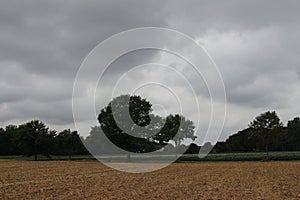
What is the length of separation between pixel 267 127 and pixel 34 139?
5334cm

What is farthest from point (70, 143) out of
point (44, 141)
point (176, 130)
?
point (176, 130)

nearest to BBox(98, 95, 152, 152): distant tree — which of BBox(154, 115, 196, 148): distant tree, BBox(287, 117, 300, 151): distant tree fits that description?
BBox(154, 115, 196, 148): distant tree

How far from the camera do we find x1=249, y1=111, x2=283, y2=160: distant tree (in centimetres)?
7000

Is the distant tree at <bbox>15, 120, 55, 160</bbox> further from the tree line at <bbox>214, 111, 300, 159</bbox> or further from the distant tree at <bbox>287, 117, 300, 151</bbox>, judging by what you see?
the distant tree at <bbox>287, 117, 300, 151</bbox>

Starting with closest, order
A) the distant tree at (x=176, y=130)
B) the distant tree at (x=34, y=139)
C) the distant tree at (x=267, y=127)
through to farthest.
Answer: the distant tree at (x=176, y=130) → the distant tree at (x=267, y=127) → the distant tree at (x=34, y=139)

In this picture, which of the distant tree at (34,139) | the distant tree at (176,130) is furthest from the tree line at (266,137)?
the distant tree at (34,139)

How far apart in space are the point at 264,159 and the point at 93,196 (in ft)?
187

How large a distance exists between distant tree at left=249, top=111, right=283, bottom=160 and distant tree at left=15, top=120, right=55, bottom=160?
4885 cm

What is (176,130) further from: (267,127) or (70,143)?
(70,143)

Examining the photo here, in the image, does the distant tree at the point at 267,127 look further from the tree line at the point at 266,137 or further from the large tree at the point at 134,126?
the large tree at the point at 134,126

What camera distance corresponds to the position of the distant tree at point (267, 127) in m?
70.0

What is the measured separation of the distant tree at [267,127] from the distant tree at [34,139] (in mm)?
48845

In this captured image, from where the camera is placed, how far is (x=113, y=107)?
7400 centimetres

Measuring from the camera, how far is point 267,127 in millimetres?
70500
